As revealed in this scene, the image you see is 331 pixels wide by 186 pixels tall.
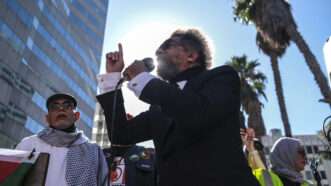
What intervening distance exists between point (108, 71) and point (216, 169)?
0.81 metres

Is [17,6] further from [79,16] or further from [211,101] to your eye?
[211,101]

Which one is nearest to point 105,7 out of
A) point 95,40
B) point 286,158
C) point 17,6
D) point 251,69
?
point 95,40

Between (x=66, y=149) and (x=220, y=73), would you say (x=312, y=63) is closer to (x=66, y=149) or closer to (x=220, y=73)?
(x=66, y=149)

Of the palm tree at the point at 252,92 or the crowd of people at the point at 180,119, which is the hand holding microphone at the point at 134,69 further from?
the palm tree at the point at 252,92

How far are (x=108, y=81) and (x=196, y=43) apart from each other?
1.79ft

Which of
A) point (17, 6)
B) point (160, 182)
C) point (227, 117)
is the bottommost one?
point (160, 182)

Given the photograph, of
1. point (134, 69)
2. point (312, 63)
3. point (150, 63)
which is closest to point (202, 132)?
point (134, 69)

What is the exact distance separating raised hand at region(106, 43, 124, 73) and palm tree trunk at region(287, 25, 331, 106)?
8.80m

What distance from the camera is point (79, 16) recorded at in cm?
4138

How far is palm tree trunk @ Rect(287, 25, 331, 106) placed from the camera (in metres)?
9.42

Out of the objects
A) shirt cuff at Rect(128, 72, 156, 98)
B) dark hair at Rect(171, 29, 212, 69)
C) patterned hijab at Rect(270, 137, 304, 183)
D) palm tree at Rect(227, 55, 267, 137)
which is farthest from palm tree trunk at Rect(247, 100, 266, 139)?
shirt cuff at Rect(128, 72, 156, 98)

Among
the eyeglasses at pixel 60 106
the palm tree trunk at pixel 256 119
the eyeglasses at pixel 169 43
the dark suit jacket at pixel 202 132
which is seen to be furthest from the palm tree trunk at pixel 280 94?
the dark suit jacket at pixel 202 132

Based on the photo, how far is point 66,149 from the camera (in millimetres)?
2889

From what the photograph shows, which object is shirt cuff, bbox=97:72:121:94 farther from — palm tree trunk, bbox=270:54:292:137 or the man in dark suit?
palm tree trunk, bbox=270:54:292:137
